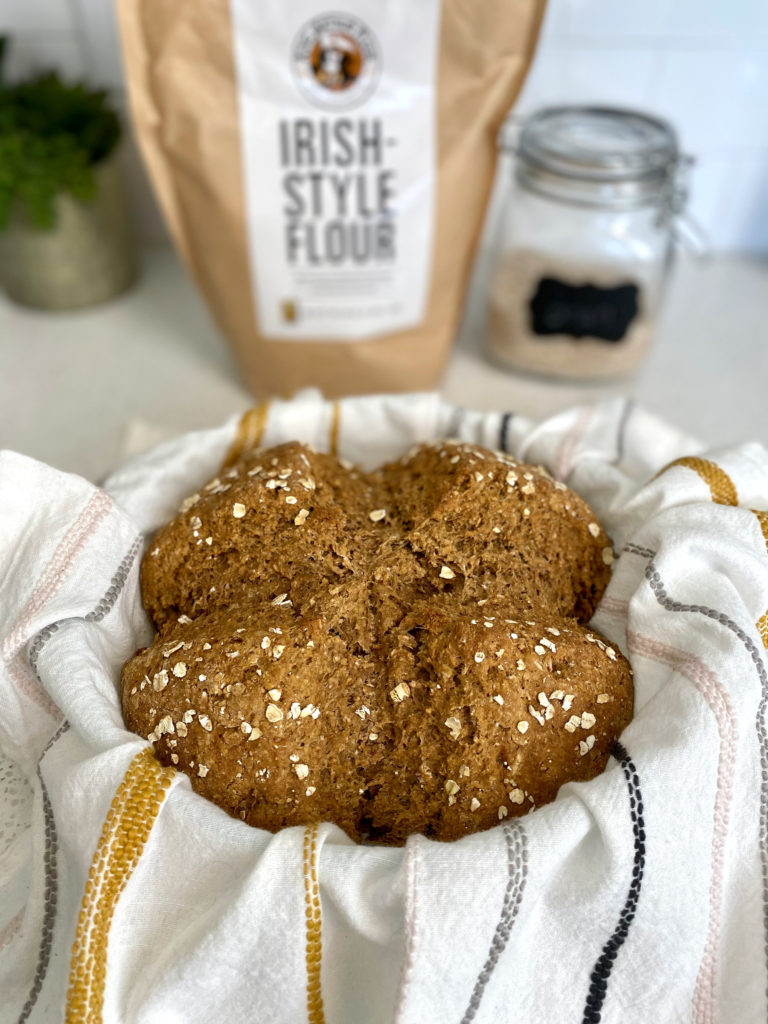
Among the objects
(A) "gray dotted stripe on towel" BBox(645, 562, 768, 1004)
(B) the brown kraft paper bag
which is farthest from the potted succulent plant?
(A) "gray dotted stripe on towel" BBox(645, 562, 768, 1004)

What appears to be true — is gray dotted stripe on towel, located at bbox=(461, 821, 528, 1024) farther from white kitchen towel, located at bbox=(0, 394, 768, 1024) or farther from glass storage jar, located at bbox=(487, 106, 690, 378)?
glass storage jar, located at bbox=(487, 106, 690, 378)

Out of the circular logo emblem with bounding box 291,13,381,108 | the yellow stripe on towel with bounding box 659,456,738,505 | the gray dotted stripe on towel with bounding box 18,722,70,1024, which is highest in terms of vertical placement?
the circular logo emblem with bounding box 291,13,381,108

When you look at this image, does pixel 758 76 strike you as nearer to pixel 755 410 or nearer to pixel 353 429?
pixel 755 410

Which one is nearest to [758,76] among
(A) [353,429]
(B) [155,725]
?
(A) [353,429]

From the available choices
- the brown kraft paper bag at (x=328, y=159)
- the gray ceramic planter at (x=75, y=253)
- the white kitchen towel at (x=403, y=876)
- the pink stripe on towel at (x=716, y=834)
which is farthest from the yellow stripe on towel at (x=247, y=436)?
the gray ceramic planter at (x=75, y=253)

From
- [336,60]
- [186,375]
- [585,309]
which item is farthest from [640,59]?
[186,375]

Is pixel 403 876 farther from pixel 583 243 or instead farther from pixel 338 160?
pixel 583 243
